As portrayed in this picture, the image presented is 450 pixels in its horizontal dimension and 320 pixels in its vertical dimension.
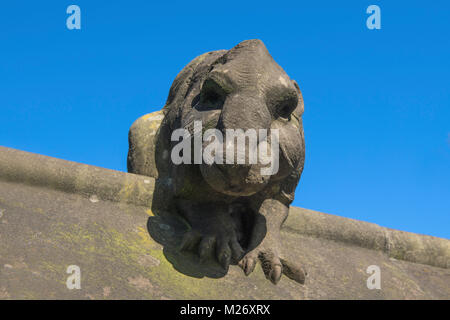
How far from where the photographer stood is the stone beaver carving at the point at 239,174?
Answer: 2939mm

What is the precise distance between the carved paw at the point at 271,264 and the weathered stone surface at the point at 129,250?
1.7 inches

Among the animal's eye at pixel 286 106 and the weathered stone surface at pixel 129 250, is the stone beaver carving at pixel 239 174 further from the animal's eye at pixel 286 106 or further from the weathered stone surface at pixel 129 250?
the weathered stone surface at pixel 129 250

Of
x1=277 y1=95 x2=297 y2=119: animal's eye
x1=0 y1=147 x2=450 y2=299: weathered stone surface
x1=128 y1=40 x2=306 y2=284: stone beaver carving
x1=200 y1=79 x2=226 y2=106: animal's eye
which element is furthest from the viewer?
x1=277 y1=95 x2=297 y2=119: animal's eye

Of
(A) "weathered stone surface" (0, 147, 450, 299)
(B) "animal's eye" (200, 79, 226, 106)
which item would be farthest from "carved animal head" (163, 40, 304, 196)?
(A) "weathered stone surface" (0, 147, 450, 299)

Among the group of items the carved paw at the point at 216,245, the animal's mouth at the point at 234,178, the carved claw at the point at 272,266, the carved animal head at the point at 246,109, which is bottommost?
the carved claw at the point at 272,266

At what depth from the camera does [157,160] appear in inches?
167

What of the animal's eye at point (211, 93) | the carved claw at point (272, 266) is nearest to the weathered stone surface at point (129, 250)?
the carved claw at point (272, 266)

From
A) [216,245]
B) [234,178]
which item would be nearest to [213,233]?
[216,245]

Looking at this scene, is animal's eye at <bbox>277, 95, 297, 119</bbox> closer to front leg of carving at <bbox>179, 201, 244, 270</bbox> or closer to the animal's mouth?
the animal's mouth

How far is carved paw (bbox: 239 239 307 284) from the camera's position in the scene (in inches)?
130

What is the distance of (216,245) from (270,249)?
352 millimetres

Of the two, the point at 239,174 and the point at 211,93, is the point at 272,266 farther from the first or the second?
the point at 211,93
